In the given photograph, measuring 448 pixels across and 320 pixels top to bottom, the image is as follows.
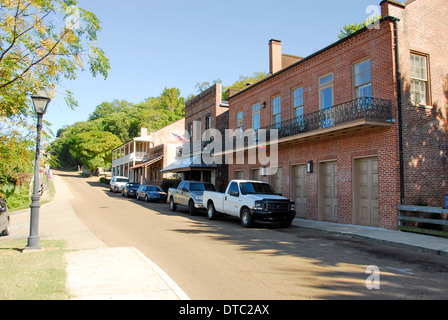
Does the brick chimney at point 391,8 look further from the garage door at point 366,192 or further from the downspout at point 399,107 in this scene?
the garage door at point 366,192

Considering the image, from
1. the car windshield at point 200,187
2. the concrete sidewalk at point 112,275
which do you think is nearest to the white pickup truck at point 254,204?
the car windshield at point 200,187

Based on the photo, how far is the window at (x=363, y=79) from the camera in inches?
546

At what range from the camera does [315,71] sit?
16.7m

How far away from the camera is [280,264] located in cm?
708

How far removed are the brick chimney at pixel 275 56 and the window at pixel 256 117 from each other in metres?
2.45

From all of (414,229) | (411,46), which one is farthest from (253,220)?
(411,46)

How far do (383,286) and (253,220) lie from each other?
24.4 ft

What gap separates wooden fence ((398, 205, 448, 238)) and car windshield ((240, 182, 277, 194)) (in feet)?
16.4

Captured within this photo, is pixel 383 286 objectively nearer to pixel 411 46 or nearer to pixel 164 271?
pixel 164 271

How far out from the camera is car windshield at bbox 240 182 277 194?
14.1 meters

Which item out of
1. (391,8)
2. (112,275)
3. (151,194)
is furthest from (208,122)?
(112,275)

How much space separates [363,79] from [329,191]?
507cm

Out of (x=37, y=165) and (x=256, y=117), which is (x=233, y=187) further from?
(x=256, y=117)

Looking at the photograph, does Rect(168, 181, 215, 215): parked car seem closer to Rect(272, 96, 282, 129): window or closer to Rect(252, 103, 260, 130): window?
Rect(252, 103, 260, 130): window
